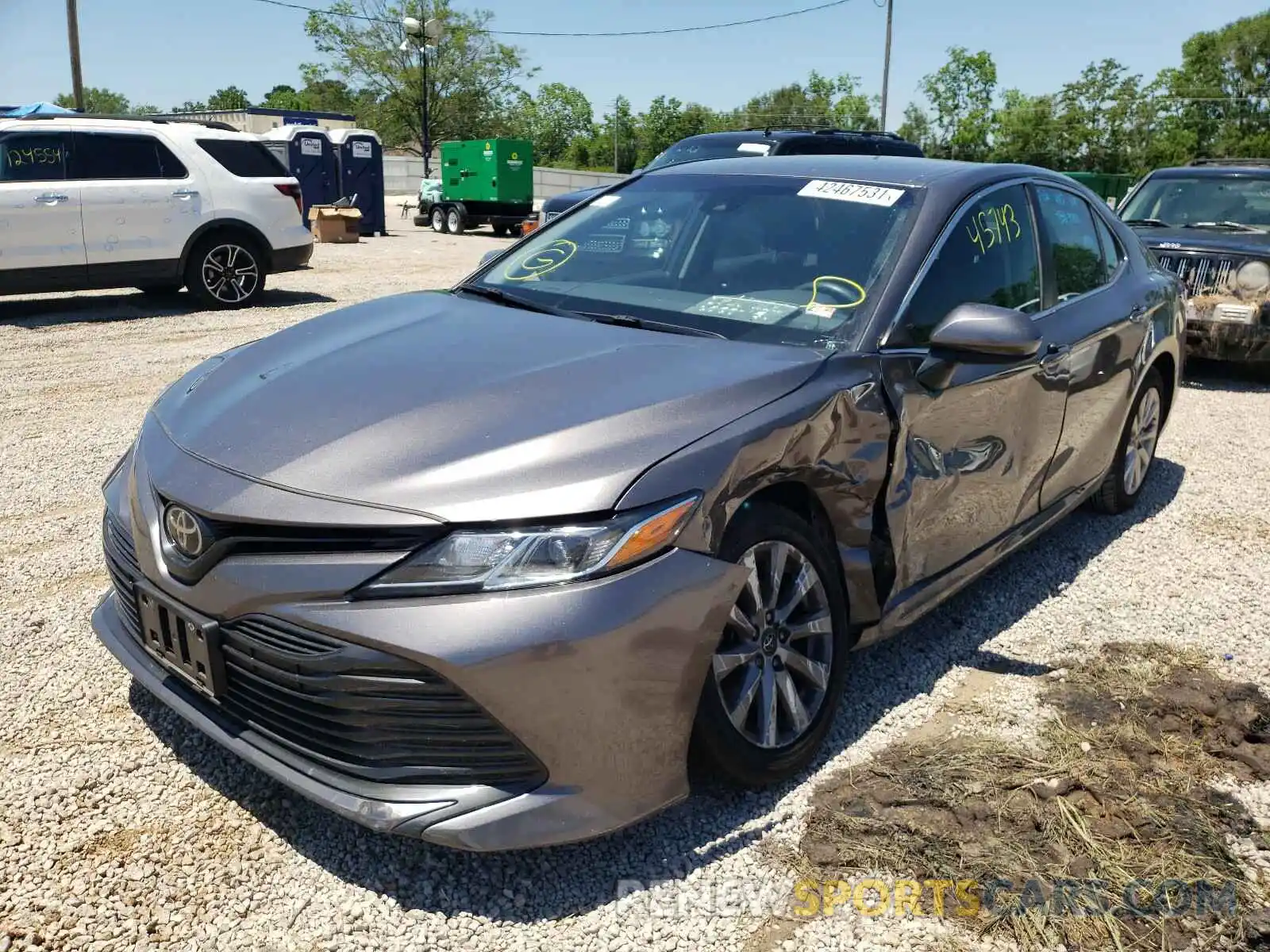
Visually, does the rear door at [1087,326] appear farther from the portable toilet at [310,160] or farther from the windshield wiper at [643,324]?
the portable toilet at [310,160]

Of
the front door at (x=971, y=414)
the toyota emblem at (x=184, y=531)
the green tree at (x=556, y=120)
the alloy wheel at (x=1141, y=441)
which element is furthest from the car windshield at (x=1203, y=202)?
the green tree at (x=556, y=120)

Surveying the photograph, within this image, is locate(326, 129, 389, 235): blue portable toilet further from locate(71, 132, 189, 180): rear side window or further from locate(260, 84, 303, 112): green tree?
locate(260, 84, 303, 112): green tree

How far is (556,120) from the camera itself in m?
94.1

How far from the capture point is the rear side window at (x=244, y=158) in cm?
1105

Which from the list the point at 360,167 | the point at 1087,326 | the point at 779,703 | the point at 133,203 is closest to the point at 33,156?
the point at 133,203

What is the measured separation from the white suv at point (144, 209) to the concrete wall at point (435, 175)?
30.6 metres

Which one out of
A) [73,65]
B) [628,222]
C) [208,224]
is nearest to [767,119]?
[73,65]

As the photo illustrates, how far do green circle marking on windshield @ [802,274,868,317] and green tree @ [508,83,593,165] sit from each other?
81.7 meters

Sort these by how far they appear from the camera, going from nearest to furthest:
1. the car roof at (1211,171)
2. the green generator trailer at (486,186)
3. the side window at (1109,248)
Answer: the side window at (1109,248)
the car roof at (1211,171)
the green generator trailer at (486,186)

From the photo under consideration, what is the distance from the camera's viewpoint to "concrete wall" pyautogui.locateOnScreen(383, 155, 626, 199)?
41.5 m

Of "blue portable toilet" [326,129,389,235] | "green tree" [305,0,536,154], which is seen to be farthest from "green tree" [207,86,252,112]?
"blue portable toilet" [326,129,389,235]

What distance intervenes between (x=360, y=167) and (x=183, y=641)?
20.8 meters

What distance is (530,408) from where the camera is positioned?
2.56 meters

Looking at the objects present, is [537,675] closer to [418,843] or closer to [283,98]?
[418,843]
